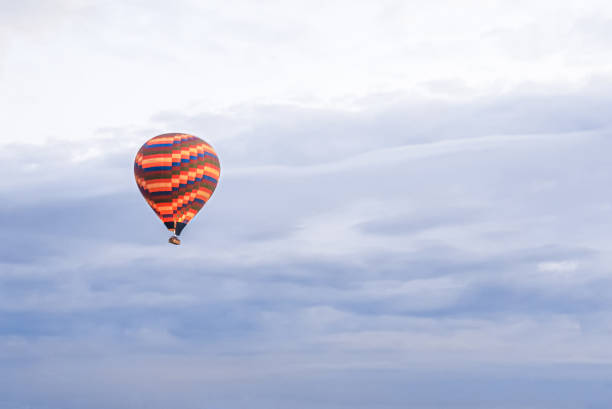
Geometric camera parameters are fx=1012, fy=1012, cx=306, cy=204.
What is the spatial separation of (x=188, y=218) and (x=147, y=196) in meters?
5.48

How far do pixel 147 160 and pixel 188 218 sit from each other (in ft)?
27.6

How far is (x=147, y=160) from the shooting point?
118 m

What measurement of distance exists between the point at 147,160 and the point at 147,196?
4.41 metres

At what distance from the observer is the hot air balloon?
386 ft

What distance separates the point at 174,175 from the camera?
118 meters

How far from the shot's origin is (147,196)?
119688 mm

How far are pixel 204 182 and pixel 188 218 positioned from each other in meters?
4.68

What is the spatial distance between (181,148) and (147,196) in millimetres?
7143

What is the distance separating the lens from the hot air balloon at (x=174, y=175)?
386 feet

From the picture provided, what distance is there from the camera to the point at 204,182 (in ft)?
395

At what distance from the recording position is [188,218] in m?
120

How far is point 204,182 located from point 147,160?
720 centimetres
